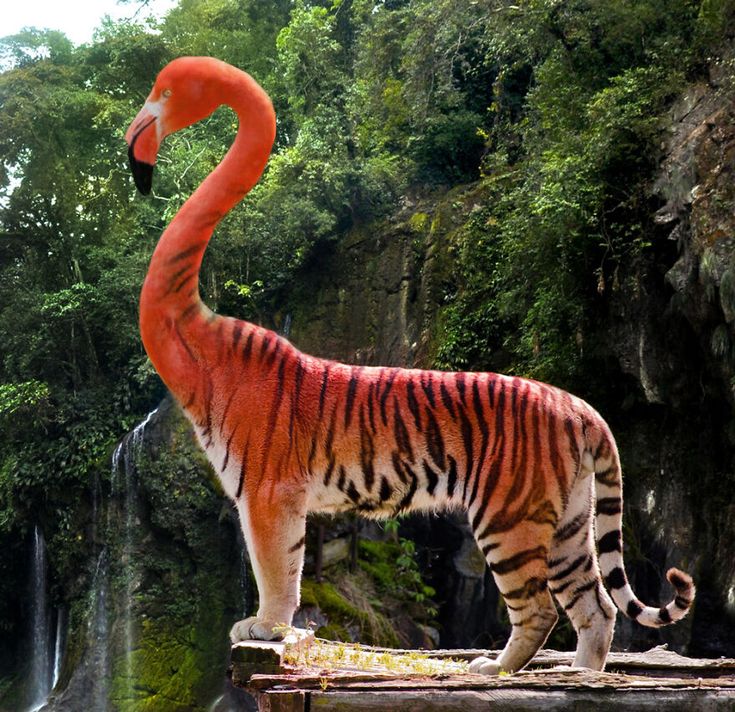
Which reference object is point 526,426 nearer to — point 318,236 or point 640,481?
point 640,481

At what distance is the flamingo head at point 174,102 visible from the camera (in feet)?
15.5

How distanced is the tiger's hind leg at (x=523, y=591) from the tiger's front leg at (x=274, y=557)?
0.84 meters

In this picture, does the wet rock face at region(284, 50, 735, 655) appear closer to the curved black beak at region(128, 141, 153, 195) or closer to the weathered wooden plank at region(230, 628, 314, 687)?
the curved black beak at region(128, 141, 153, 195)

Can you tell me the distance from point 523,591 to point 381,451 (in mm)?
852

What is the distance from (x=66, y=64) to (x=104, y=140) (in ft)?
6.67

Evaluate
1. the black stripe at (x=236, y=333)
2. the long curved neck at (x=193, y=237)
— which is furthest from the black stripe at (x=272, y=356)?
the long curved neck at (x=193, y=237)

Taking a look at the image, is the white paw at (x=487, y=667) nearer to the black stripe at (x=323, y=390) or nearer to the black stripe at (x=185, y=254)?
the black stripe at (x=323, y=390)

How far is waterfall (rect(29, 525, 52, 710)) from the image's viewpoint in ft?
42.6

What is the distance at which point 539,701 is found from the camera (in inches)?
135

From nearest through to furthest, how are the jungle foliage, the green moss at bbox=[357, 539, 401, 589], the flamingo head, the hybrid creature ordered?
the hybrid creature
the flamingo head
the jungle foliage
the green moss at bbox=[357, 539, 401, 589]

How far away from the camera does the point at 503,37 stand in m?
11.9

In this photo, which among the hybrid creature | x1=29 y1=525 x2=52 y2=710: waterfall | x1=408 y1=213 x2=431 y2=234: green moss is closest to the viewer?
the hybrid creature

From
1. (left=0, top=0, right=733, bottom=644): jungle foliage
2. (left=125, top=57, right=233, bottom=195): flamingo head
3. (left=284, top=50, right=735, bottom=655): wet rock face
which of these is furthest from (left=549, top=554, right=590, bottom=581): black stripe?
(left=0, top=0, right=733, bottom=644): jungle foliage

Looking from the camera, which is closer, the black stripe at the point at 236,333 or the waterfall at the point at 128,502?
the black stripe at the point at 236,333
